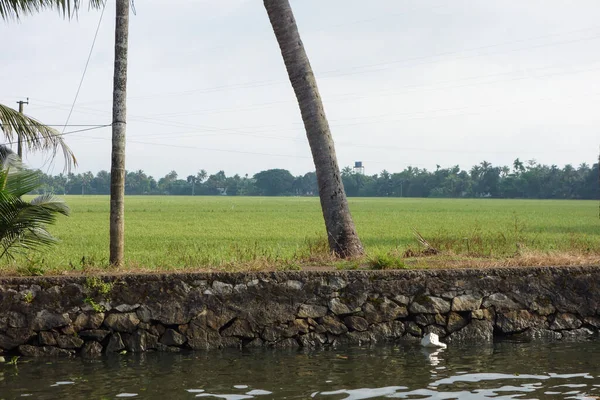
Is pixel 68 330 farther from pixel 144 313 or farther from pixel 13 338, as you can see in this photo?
pixel 144 313

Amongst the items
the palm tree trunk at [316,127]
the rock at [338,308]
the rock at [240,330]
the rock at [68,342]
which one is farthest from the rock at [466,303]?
the rock at [68,342]

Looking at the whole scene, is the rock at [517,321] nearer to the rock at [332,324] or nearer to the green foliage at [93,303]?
the rock at [332,324]

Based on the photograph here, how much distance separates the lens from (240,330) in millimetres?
10188

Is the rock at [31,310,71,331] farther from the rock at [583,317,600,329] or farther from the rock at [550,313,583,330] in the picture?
the rock at [583,317,600,329]

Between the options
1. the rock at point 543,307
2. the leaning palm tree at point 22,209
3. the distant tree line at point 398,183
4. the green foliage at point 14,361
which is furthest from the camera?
the distant tree line at point 398,183

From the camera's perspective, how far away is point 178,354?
984 centimetres

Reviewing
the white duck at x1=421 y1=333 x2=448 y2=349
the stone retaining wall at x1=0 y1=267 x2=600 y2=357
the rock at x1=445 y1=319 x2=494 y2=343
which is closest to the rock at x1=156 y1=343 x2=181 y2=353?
the stone retaining wall at x1=0 y1=267 x2=600 y2=357

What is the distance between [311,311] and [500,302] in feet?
8.64

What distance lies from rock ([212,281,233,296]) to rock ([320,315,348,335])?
1254 mm

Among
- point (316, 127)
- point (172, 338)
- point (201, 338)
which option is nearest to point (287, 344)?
point (201, 338)

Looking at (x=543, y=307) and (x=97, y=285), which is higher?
(x=97, y=285)

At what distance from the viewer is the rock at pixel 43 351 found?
9.80m

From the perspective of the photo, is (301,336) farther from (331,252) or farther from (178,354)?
(331,252)

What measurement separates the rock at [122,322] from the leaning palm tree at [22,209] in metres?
2.15
